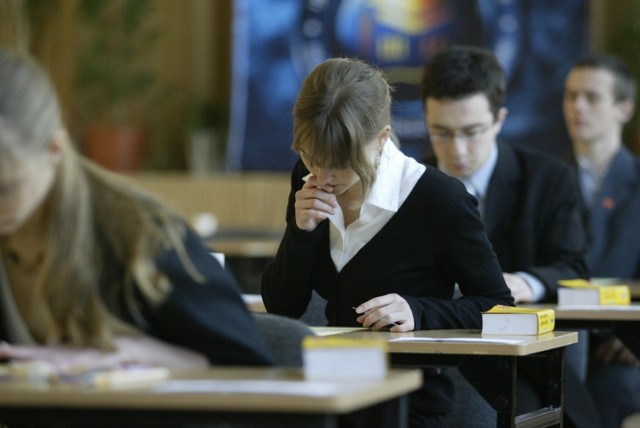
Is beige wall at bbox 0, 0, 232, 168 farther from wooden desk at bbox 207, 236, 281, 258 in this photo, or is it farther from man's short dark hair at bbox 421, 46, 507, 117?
man's short dark hair at bbox 421, 46, 507, 117

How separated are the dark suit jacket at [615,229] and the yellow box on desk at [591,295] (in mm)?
1282

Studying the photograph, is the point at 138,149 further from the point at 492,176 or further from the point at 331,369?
the point at 331,369

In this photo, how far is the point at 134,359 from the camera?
86.0 inches

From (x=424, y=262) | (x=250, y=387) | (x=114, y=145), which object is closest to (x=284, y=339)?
(x=250, y=387)

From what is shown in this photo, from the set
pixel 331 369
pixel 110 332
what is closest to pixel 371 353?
pixel 331 369

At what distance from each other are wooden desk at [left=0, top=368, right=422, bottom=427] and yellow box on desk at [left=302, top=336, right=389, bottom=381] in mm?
26

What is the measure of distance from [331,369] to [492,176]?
7.78 feet

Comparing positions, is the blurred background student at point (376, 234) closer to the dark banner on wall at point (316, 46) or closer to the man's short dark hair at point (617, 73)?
the man's short dark hair at point (617, 73)

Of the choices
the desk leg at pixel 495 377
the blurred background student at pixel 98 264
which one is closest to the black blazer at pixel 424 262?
the desk leg at pixel 495 377

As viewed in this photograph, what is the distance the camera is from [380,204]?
3.23 meters

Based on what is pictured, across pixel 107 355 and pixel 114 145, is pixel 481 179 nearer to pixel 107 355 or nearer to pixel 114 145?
pixel 107 355

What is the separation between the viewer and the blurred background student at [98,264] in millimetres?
2111

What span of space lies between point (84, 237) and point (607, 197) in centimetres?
357

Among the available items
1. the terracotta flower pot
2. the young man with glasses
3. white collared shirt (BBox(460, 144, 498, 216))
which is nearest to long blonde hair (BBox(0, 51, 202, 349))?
the young man with glasses
